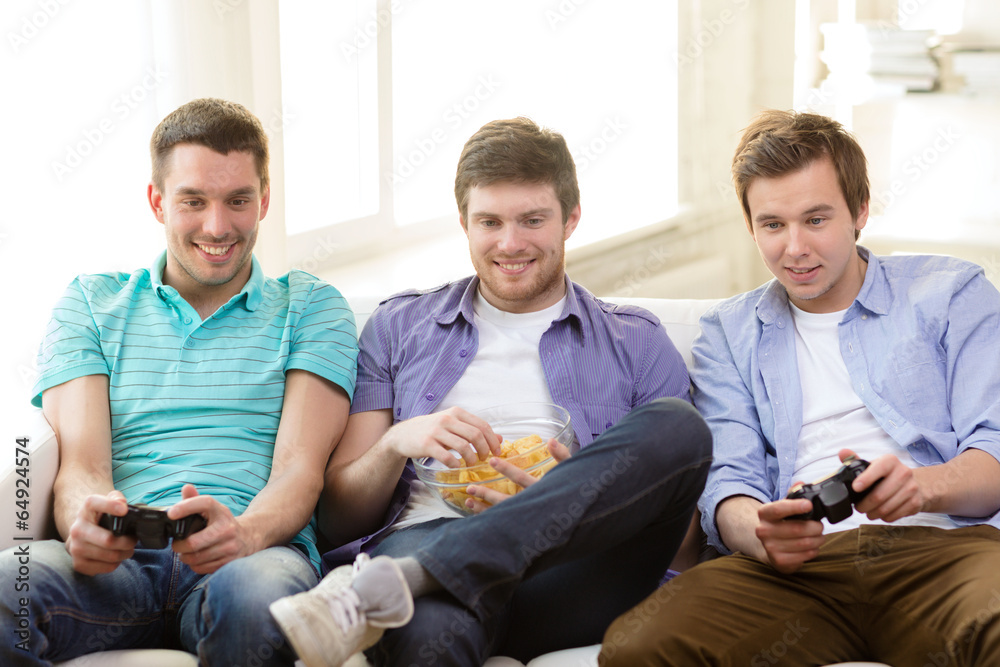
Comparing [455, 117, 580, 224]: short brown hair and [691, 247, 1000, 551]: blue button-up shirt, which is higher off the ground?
[455, 117, 580, 224]: short brown hair

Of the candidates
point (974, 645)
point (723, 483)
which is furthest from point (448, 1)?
point (974, 645)

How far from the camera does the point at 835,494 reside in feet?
4.64

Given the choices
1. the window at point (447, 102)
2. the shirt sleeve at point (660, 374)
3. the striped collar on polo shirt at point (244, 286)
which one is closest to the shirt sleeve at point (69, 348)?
the striped collar on polo shirt at point (244, 286)

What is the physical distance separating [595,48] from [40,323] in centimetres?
231

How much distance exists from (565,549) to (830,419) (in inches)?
24.3

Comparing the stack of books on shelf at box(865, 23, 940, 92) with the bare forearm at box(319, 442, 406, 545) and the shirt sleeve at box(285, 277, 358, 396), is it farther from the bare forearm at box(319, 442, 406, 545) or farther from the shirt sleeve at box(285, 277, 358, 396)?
the bare forearm at box(319, 442, 406, 545)

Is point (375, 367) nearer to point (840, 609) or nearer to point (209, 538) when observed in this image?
point (209, 538)

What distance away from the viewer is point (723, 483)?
1.69 m

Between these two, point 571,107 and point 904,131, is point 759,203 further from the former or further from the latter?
point 904,131

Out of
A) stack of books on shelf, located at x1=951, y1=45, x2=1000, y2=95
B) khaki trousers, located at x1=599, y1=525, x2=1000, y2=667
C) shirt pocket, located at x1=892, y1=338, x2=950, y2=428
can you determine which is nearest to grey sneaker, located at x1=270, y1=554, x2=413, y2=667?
khaki trousers, located at x1=599, y1=525, x2=1000, y2=667

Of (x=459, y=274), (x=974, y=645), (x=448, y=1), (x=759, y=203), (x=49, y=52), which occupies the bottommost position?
(x=974, y=645)

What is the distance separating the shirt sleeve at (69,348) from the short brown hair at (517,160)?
2.32ft

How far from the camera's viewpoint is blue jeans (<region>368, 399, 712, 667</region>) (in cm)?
135

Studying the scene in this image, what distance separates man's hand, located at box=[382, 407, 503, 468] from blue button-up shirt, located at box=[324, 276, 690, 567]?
0.65 feet
